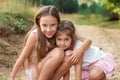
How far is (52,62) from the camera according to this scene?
3.48m

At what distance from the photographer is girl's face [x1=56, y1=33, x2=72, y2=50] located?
3.56 meters

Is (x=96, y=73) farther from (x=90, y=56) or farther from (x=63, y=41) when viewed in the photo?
(x=63, y=41)

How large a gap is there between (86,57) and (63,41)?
0.32 m

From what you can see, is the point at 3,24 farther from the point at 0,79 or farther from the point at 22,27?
the point at 0,79

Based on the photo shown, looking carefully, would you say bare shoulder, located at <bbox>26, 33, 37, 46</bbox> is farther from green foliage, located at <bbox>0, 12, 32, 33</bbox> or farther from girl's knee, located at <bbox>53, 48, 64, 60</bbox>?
green foliage, located at <bbox>0, 12, 32, 33</bbox>

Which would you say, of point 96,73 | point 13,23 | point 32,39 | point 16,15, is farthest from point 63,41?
point 16,15

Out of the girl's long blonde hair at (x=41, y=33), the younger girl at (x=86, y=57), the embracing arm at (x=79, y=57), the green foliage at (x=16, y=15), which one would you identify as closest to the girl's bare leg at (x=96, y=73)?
the younger girl at (x=86, y=57)

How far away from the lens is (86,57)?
3.72m

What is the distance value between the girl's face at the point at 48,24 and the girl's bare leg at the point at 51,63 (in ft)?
0.57

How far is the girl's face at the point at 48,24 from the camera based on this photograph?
11.4ft

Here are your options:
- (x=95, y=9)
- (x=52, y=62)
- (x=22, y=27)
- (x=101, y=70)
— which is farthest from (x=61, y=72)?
(x=95, y=9)

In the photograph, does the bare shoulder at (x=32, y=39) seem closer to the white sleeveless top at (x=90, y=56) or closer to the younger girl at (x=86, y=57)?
the younger girl at (x=86, y=57)

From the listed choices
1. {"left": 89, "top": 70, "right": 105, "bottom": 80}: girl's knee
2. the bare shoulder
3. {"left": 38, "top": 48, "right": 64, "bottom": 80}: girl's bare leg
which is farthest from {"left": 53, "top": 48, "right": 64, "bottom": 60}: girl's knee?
{"left": 89, "top": 70, "right": 105, "bottom": 80}: girl's knee

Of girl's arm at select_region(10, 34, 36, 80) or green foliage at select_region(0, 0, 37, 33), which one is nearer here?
girl's arm at select_region(10, 34, 36, 80)
